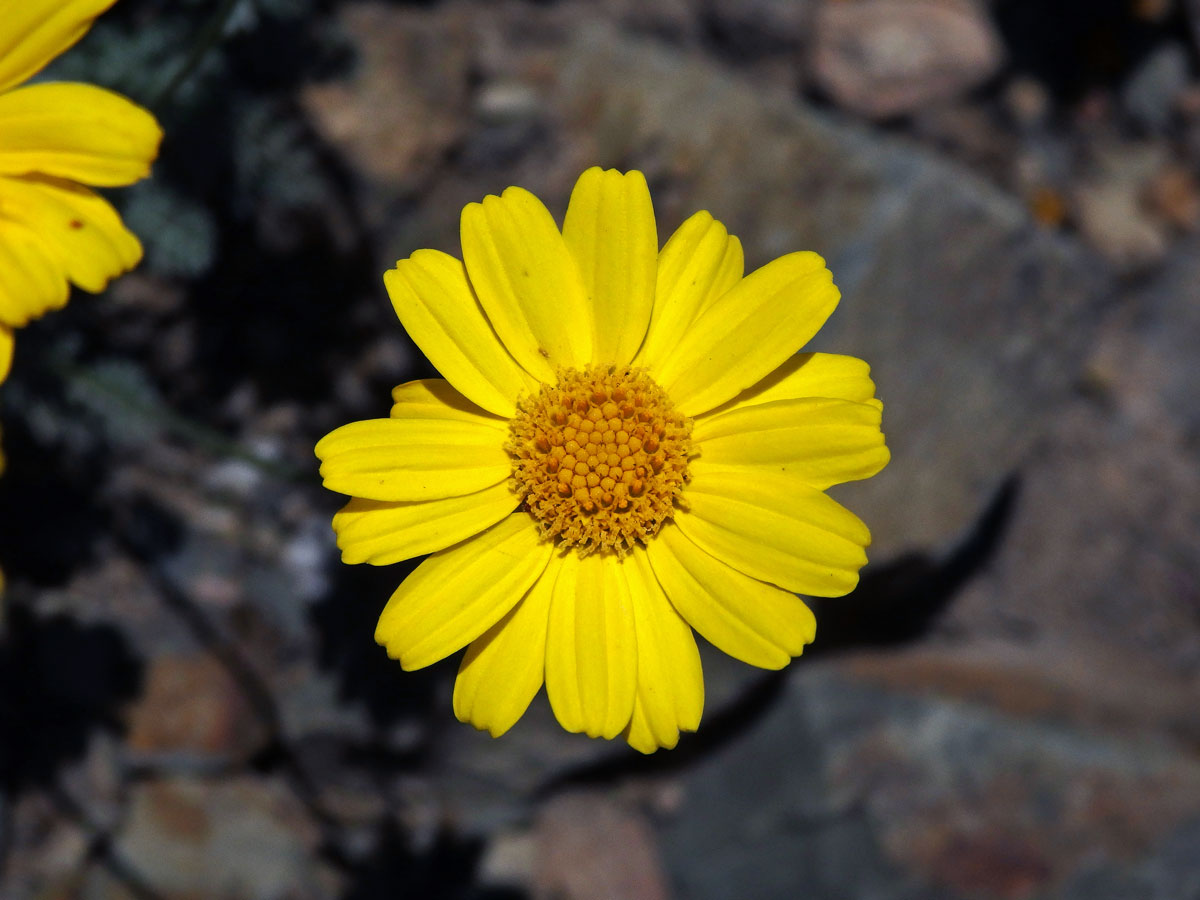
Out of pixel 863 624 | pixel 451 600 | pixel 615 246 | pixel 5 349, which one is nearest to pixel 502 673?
pixel 451 600

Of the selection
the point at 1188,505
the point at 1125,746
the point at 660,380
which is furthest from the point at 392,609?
the point at 1188,505

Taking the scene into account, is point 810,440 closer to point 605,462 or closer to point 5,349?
point 605,462

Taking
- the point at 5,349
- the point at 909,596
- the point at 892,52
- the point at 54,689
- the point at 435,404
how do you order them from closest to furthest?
the point at 5,349
the point at 435,404
the point at 54,689
the point at 909,596
the point at 892,52

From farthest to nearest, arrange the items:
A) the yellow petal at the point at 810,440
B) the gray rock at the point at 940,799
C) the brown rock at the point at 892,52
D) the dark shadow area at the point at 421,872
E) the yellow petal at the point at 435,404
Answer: the brown rock at the point at 892,52
the dark shadow area at the point at 421,872
the gray rock at the point at 940,799
the yellow petal at the point at 435,404
the yellow petal at the point at 810,440

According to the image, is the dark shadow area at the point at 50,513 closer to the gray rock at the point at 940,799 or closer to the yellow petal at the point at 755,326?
the yellow petal at the point at 755,326

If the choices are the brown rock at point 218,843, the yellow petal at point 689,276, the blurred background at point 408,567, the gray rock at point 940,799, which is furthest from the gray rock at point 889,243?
the brown rock at point 218,843

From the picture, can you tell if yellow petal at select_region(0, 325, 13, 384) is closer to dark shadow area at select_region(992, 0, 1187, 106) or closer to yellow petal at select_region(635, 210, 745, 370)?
yellow petal at select_region(635, 210, 745, 370)
